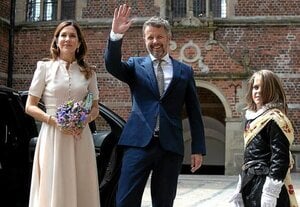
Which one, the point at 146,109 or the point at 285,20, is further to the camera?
the point at 285,20

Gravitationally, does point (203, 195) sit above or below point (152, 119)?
below

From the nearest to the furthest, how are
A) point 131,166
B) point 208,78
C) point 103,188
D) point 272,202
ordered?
point 272,202 < point 131,166 < point 103,188 < point 208,78

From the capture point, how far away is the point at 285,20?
43.3 feet

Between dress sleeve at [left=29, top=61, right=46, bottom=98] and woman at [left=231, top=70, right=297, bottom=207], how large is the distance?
4.55ft

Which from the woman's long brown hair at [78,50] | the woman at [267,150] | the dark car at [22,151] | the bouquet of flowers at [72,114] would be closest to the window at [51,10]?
the dark car at [22,151]

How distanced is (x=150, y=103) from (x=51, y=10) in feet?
39.1

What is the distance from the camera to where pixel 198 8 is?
45.6 ft

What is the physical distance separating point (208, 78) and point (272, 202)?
1029cm

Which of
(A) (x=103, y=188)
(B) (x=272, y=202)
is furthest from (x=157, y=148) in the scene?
(A) (x=103, y=188)

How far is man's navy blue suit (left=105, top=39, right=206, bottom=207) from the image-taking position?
3129 mm

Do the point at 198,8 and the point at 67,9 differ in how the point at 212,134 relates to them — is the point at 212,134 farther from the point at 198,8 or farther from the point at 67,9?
the point at 67,9

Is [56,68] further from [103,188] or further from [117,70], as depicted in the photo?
[103,188]

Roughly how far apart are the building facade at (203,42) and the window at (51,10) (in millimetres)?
29

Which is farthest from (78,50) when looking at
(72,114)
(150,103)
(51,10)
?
(51,10)
